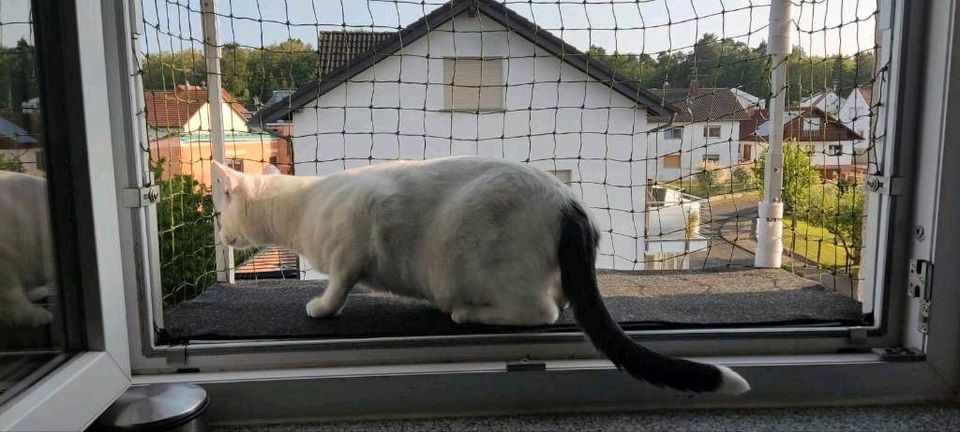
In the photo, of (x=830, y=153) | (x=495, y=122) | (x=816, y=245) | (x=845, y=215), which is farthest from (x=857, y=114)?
(x=495, y=122)

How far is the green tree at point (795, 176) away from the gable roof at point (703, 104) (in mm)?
171

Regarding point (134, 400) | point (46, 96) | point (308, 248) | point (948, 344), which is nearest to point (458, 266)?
point (308, 248)

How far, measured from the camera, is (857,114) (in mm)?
1671

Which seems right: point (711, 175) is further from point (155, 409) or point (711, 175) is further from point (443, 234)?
point (155, 409)

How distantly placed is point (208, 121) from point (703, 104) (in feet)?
5.12

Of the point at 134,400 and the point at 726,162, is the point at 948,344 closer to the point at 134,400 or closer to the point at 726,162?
the point at 726,162

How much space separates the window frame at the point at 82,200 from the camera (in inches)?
36.8

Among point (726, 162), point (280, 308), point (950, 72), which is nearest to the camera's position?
point (950, 72)

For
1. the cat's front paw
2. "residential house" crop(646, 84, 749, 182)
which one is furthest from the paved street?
the cat's front paw

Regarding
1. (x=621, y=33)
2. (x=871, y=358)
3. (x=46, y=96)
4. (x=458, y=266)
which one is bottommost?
(x=871, y=358)

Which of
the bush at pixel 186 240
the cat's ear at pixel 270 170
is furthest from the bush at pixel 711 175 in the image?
the bush at pixel 186 240

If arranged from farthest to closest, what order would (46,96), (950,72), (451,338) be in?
(451,338), (950,72), (46,96)

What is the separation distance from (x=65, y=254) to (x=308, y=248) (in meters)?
0.66

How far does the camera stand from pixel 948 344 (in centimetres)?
119
